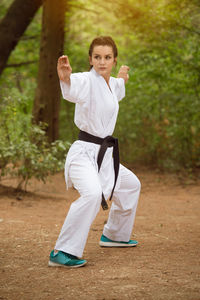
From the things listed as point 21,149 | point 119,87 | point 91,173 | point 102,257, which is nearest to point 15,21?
point 21,149

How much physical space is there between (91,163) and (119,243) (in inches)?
39.8

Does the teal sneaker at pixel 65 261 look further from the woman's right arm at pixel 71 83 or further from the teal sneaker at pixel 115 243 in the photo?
the woman's right arm at pixel 71 83

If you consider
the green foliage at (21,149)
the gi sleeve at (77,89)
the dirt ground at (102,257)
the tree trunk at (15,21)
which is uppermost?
the tree trunk at (15,21)

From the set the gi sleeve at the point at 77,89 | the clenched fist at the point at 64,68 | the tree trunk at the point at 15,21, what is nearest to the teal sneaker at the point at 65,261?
the gi sleeve at the point at 77,89

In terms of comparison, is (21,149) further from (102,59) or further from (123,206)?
(102,59)

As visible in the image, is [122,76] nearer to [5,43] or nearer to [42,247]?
[42,247]

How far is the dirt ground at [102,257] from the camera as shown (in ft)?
10.7

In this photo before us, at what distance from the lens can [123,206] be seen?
4465 mm

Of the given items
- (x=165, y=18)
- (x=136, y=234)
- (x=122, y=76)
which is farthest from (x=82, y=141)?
(x=165, y=18)

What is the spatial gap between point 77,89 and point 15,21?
6.98 metres

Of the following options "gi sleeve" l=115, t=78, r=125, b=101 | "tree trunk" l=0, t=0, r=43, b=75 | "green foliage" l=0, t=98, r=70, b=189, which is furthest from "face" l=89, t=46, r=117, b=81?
"tree trunk" l=0, t=0, r=43, b=75

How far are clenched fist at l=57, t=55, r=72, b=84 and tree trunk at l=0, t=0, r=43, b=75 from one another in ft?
22.7

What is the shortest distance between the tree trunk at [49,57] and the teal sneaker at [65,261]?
604 centimetres

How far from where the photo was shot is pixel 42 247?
15.0 ft
